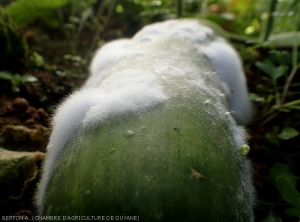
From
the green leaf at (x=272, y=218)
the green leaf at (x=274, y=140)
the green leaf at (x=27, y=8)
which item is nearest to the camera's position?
the green leaf at (x=272, y=218)

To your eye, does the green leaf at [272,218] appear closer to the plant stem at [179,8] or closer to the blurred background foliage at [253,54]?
the blurred background foliage at [253,54]

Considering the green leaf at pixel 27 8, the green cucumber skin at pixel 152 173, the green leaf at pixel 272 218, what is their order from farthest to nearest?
the green leaf at pixel 27 8
the green leaf at pixel 272 218
the green cucumber skin at pixel 152 173

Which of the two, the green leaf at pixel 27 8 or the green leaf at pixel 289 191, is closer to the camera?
the green leaf at pixel 289 191

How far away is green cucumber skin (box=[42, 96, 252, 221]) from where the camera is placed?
0.61 metres

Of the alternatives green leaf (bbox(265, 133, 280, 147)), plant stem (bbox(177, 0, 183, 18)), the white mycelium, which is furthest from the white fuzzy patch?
plant stem (bbox(177, 0, 183, 18))

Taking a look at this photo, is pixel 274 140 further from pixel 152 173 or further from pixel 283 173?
pixel 152 173

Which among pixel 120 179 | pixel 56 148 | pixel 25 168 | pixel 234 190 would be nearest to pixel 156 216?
pixel 120 179

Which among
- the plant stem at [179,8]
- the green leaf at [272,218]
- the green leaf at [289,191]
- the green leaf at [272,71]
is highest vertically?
the plant stem at [179,8]

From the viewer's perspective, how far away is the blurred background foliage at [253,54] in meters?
1.12

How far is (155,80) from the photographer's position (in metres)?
0.84

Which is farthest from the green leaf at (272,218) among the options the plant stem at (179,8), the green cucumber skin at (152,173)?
the plant stem at (179,8)

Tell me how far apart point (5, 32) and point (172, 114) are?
2.95ft

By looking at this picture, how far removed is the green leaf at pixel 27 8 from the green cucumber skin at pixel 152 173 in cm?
120

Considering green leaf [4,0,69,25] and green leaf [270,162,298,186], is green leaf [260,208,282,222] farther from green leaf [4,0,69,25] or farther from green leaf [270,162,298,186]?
green leaf [4,0,69,25]
